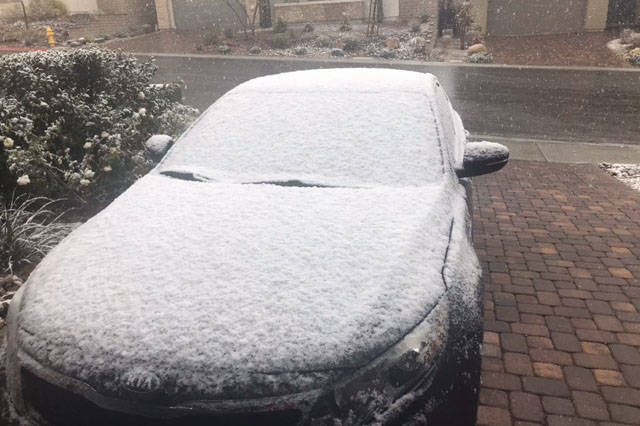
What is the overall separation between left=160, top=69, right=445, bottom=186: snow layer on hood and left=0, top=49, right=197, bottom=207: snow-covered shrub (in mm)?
1243

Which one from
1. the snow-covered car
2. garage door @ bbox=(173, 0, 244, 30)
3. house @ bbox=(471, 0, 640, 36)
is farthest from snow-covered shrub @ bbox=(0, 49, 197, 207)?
garage door @ bbox=(173, 0, 244, 30)

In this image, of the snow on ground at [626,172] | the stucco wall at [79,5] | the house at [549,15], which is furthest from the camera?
the stucco wall at [79,5]

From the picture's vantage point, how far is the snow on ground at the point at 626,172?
20.2ft

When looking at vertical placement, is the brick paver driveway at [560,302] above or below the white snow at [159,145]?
below

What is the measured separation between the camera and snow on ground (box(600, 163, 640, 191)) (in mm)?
6152

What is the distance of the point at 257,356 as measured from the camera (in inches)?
70.8

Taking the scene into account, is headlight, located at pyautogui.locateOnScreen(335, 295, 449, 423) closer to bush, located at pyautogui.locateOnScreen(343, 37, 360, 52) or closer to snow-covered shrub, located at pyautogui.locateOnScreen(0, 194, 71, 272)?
snow-covered shrub, located at pyautogui.locateOnScreen(0, 194, 71, 272)

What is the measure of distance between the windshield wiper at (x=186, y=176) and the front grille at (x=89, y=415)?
148cm

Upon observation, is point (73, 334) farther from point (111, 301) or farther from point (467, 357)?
point (467, 357)

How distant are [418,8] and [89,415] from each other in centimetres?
2289

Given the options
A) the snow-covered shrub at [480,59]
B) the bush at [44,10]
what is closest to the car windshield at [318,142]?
the snow-covered shrub at [480,59]

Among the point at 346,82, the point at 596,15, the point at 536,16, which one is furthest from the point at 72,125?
the point at 596,15

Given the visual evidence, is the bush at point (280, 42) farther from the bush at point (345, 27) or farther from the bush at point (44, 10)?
the bush at point (44, 10)

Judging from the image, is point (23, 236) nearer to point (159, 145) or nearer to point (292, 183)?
point (159, 145)
